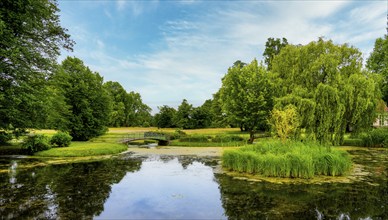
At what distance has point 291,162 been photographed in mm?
15547

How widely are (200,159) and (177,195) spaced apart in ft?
38.6

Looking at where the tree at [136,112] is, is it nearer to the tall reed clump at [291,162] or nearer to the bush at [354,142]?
the bush at [354,142]

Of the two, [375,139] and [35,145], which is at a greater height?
[375,139]

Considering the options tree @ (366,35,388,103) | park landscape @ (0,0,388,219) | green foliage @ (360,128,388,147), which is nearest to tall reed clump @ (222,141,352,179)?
park landscape @ (0,0,388,219)

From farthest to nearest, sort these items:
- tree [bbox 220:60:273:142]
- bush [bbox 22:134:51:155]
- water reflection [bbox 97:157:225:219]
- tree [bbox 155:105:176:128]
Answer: tree [bbox 155:105:176:128], tree [bbox 220:60:273:142], bush [bbox 22:134:51:155], water reflection [bbox 97:157:225:219]

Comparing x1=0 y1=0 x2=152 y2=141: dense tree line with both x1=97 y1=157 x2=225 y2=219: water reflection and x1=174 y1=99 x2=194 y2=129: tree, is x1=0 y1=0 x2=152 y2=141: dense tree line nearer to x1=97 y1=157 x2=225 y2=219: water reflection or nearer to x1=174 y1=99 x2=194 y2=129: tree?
x1=97 y1=157 x2=225 y2=219: water reflection

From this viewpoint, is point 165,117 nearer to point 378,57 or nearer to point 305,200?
point 378,57

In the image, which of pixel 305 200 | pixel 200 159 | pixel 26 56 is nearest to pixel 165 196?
pixel 305 200

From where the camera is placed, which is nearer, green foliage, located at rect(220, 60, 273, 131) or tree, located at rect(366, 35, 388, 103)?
green foliage, located at rect(220, 60, 273, 131)

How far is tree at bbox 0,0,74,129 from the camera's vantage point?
54.3 ft

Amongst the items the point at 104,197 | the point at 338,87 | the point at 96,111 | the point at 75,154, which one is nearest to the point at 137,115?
the point at 96,111

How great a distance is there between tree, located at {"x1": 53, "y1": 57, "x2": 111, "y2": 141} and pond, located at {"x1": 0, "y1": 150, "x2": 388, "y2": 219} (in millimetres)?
15740

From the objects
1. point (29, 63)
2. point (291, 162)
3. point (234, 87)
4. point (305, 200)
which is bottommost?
point (305, 200)

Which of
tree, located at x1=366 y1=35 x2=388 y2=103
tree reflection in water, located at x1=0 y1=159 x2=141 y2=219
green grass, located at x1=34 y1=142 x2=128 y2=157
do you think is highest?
tree, located at x1=366 y1=35 x2=388 y2=103
